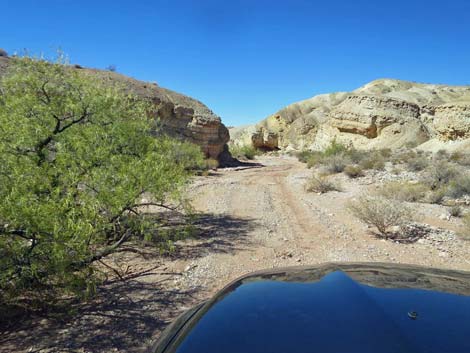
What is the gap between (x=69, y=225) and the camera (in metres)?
3.81

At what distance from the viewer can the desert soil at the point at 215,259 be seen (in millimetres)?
4148

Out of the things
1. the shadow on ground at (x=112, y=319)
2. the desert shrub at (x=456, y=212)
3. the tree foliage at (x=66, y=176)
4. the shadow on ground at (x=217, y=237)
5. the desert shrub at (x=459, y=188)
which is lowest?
the shadow on ground at (x=112, y=319)

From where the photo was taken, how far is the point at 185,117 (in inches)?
1166

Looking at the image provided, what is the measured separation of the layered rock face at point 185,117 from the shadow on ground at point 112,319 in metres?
22.0

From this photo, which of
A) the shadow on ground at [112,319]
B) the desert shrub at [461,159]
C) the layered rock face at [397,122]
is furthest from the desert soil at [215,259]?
the layered rock face at [397,122]

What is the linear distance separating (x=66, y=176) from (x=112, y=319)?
2.26m

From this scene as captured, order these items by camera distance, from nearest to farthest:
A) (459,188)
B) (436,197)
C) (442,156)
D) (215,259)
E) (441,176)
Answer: (215,259) < (436,197) < (459,188) < (441,176) < (442,156)

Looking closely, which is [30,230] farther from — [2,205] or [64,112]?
[64,112]

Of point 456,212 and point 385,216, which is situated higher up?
point 385,216

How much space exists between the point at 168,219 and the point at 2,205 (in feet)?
21.0

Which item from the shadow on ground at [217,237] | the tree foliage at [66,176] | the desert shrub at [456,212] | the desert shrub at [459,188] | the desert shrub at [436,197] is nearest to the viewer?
the tree foliage at [66,176]

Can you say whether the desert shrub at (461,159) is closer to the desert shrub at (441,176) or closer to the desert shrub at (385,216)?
the desert shrub at (441,176)

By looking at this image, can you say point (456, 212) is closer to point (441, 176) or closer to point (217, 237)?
point (441, 176)

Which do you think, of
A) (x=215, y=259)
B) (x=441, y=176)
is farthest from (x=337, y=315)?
(x=441, y=176)
